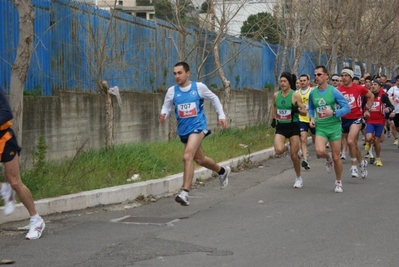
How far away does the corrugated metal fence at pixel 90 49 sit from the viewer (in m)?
13.2

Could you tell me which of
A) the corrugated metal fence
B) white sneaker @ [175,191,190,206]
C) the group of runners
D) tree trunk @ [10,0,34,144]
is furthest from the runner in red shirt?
tree trunk @ [10,0,34,144]

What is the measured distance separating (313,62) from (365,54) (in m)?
2.54

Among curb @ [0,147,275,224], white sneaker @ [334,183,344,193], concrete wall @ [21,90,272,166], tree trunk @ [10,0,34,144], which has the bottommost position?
white sneaker @ [334,183,344,193]

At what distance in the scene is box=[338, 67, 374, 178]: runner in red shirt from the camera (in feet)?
45.1

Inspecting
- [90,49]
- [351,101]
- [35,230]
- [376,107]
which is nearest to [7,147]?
[35,230]

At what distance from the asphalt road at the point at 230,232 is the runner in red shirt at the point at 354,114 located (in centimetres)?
138

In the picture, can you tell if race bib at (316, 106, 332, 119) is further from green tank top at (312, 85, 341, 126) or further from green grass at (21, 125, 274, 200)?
green grass at (21, 125, 274, 200)

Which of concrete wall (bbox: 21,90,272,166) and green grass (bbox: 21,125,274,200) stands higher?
concrete wall (bbox: 21,90,272,166)

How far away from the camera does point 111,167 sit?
12523 mm

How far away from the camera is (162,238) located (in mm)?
8148

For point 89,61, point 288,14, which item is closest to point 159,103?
point 89,61

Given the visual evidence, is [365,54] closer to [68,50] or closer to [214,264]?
[68,50]

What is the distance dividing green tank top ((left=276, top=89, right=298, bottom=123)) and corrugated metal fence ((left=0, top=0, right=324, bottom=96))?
3.11m

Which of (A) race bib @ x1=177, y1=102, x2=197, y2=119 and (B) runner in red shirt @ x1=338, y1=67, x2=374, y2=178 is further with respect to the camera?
(B) runner in red shirt @ x1=338, y1=67, x2=374, y2=178
